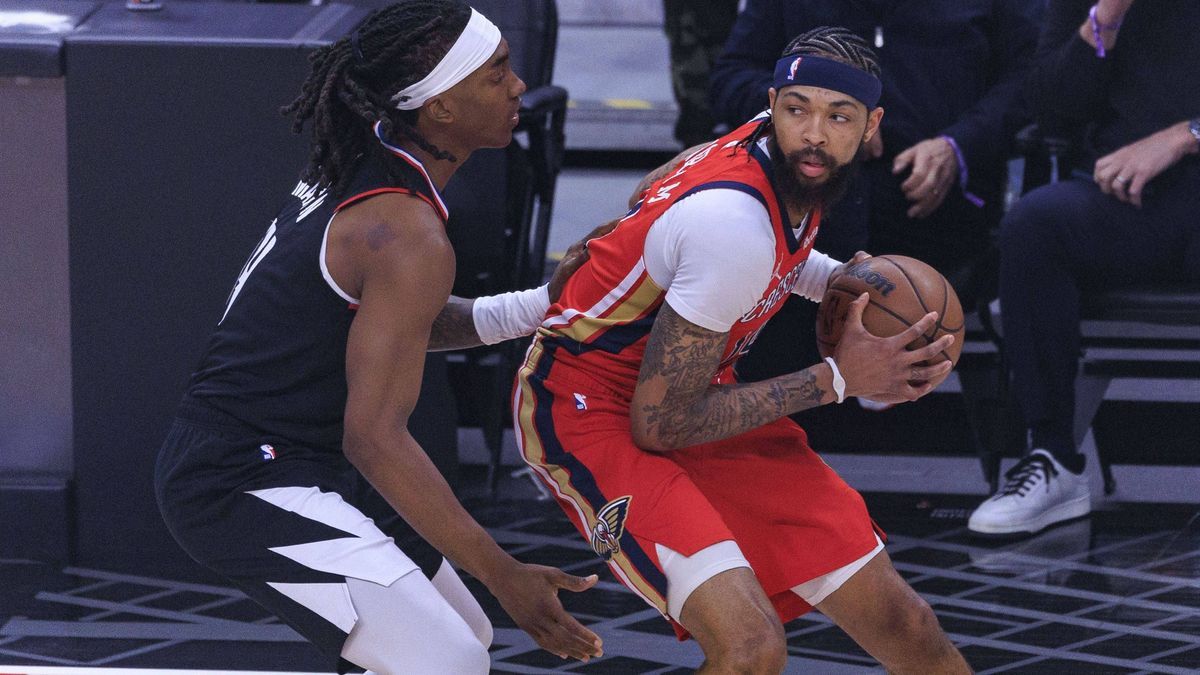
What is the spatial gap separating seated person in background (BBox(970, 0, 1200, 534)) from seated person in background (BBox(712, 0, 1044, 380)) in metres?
0.19

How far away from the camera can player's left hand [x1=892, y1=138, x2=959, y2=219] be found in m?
4.51

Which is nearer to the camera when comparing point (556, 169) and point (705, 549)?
point (705, 549)

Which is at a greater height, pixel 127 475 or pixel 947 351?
pixel 947 351

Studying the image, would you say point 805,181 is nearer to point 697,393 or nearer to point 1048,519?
point 697,393

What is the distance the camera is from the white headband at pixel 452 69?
2668 millimetres

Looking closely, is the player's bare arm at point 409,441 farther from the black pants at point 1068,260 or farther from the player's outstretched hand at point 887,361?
the black pants at point 1068,260

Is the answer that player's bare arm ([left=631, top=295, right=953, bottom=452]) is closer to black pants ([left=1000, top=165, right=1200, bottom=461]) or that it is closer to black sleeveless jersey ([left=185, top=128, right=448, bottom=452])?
black sleeveless jersey ([left=185, top=128, right=448, bottom=452])

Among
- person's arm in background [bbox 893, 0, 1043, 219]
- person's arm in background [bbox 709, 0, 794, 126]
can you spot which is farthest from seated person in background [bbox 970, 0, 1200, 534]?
person's arm in background [bbox 709, 0, 794, 126]

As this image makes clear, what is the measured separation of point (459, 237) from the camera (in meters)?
4.65

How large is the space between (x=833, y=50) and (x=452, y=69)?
71 centimetres

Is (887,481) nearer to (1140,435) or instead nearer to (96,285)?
(1140,435)

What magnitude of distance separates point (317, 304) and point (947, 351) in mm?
1151

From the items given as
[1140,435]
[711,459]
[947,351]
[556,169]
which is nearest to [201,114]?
[556,169]

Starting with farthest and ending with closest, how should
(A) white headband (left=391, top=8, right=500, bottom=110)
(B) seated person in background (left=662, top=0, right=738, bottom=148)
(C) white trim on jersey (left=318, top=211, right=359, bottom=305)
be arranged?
(B) seated person in background (left=662, top=0, right=738, bottom=148) < (A) white headband (left=391, top=8, right=500, bottom=110) < (C) white trim on jersey (left=318, top=211, right=359, bottom=305)
